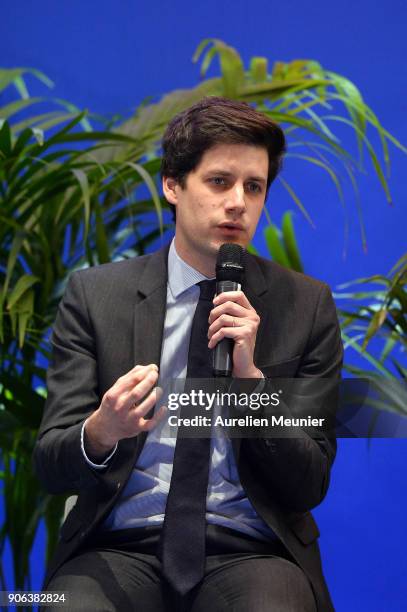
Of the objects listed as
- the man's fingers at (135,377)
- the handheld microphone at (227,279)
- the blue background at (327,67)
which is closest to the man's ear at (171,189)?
the handheld microphone at (227,279)

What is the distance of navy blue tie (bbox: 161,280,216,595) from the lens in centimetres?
162

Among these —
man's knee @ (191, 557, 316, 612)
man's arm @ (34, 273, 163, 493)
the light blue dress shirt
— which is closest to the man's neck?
man's arm @ (34, 273, 163, 493)

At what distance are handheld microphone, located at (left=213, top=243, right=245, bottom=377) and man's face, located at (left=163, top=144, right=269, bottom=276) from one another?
0.14 meters

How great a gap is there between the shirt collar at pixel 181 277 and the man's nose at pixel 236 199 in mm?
171

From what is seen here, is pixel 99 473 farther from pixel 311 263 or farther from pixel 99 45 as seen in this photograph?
pixel 99 45

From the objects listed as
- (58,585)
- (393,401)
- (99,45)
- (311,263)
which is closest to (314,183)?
(311,263)

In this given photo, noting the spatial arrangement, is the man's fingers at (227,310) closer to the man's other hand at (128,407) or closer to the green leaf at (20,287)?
the man's other hand at (128,407)

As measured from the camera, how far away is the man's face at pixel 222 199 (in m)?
1.79

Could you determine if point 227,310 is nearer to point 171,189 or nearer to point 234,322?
point 234,322

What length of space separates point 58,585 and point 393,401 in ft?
2.87

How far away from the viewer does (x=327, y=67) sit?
291 cm

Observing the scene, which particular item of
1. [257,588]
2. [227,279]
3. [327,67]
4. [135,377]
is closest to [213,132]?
[227,279]

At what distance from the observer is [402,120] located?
9.40ft

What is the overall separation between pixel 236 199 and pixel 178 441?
472 mm
